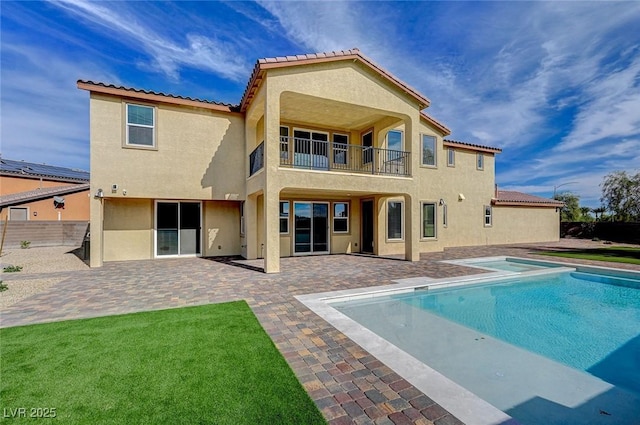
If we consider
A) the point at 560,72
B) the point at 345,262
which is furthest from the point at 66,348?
the point at 560,72

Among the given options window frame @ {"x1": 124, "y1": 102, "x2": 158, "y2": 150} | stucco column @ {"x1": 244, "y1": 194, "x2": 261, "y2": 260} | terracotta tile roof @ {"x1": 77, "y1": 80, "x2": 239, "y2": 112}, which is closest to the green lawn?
stucco column @ {"x1": 244, "y1": 194, "x2": 261, "y2": 260}

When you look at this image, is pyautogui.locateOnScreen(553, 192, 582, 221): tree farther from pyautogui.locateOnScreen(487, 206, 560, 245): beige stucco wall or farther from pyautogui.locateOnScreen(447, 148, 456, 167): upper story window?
pyautogui.locateOnScreen(447, 148, 456, 167): upper story window

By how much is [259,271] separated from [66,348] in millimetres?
6513

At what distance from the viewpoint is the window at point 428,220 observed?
17986 millimetres

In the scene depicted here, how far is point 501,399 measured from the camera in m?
3.81

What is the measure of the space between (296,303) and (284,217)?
835 cm

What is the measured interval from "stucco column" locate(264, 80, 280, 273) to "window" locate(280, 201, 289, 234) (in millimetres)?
4334

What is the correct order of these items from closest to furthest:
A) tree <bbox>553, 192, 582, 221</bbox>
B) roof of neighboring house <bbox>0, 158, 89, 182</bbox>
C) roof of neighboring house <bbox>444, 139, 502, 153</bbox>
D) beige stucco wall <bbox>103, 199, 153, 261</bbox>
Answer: beige stucco wall <bbox>103, 199, 153, 261</bbox> < roof of neighboring house <bbox>444, 139, 502, 153</bbox> < roof of neighboring house <bbox>0, 158, 89, 182</bbox> < tree <bbox>553, 192, 582, 221</bbox>

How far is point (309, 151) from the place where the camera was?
15.2m

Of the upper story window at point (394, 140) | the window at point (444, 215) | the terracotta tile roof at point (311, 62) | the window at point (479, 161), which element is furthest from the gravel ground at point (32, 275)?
the window at point (479, 161)

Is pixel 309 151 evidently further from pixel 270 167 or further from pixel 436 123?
pixel 436 123

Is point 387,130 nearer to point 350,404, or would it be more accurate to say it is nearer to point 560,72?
point 350,404

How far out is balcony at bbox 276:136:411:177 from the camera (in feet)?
46.8

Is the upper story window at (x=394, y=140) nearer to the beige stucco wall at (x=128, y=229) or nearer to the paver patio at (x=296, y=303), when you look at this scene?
the paver patio at (x=296, y=303)
